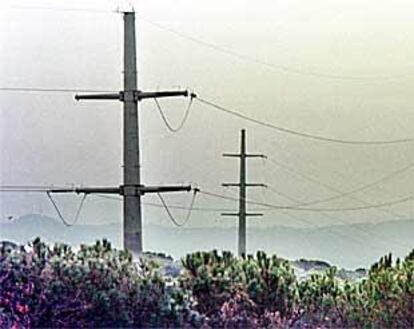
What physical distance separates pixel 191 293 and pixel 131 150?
652mm

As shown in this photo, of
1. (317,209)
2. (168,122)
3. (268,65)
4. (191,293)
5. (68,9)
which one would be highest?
(68,9)

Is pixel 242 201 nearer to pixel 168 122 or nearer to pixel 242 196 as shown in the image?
pixel 242 196

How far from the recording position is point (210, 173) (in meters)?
4.03

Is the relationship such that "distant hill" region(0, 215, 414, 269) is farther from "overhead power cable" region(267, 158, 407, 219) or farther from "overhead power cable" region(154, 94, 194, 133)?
"overhead power cable" region(154, 94, 194, 133)

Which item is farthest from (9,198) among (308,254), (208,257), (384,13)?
(384,13)

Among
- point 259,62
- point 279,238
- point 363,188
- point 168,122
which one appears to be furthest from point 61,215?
point 363,188

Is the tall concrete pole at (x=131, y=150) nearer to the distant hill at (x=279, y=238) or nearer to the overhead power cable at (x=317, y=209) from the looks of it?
the distant hill at (x=279, y=238)

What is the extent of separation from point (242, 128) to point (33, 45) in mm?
938

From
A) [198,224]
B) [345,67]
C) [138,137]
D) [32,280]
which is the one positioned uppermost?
[345,67]

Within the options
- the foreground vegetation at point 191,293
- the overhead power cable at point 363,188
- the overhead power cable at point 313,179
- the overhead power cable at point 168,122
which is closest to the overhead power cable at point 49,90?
the overhead power cable at point 168,122

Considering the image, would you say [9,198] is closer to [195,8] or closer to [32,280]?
[32,280]

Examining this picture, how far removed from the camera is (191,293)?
4023 millimetres

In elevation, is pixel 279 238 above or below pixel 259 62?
below

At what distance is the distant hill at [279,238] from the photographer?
3875mm
